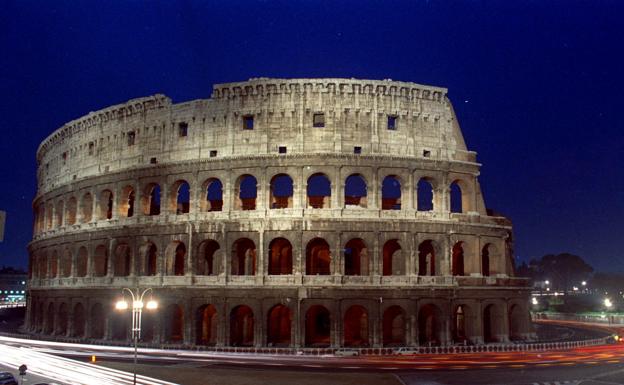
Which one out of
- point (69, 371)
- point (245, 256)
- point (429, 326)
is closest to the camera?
point (69, 371)

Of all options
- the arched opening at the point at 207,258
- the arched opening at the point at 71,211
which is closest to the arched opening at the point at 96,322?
the arched opening at the point at 71,211

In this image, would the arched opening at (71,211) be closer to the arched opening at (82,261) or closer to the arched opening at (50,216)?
the arched opening at (82,261)

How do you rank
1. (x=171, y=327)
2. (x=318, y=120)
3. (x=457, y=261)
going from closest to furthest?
(x=318, y=120) → (x=171, y=327) → (x=457, y=261)

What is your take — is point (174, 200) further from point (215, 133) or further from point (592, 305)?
point (592, 305)

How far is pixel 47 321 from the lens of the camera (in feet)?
166

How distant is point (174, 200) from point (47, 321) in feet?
55.9

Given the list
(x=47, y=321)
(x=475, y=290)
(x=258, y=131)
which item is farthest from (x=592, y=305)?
(x=47, y=321)

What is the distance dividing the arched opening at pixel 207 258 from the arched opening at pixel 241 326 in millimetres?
3847

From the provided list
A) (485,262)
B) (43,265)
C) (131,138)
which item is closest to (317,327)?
(485,262)

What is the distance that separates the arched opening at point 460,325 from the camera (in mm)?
41366

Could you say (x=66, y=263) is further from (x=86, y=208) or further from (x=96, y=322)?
(x=96, y=322)

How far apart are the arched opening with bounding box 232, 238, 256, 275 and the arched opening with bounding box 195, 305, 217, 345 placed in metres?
3.51

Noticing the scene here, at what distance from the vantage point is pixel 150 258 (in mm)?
49219

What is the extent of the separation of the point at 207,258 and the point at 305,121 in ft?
43.7
